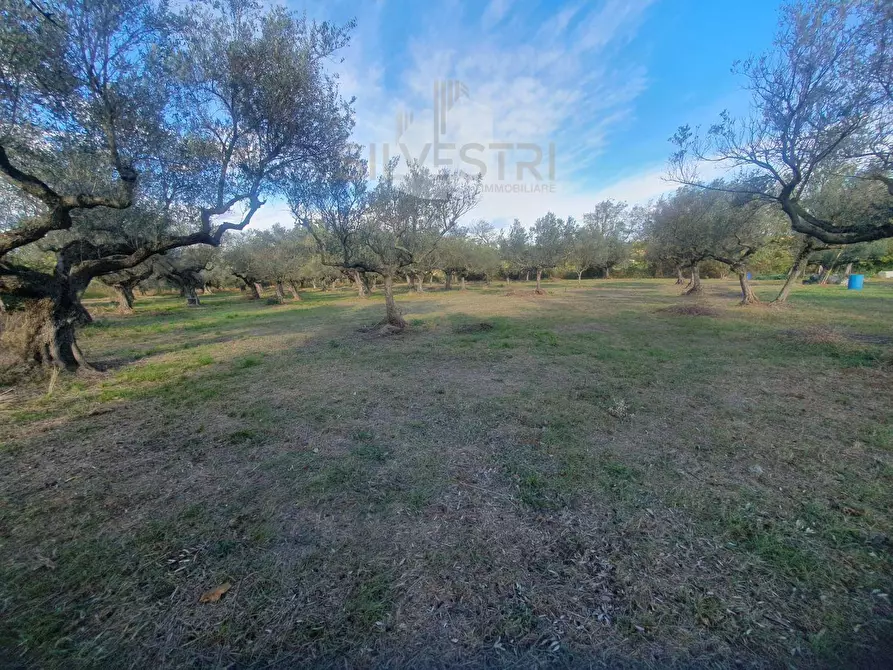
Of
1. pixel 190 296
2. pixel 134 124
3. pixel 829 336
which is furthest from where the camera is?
pixel 190 296

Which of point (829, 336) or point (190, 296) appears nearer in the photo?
point (829, 336)

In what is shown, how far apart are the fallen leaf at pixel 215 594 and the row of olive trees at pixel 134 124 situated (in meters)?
8.53

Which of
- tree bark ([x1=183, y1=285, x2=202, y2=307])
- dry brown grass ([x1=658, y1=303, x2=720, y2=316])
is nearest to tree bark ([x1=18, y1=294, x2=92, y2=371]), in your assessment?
dry brown grass ([x1=658, y1=303, x2=720, y2=316])

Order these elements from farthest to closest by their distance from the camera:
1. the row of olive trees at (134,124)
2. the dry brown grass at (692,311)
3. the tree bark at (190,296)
Answer: the tree bark at (190,296) → the dry brown grass at (692,311) → the row of olive trees at (134,124)

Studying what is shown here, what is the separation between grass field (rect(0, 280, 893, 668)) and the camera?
2.22m

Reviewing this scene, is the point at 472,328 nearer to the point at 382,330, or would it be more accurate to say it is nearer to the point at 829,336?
the point at 382,330

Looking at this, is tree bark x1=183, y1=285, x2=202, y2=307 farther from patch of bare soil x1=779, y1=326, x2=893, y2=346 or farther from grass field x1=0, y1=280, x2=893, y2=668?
patch of bare soil x1=779, y1=326, x2=893, y2=346

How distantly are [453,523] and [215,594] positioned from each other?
2.04 m

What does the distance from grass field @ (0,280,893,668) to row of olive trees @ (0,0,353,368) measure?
10.9 ft

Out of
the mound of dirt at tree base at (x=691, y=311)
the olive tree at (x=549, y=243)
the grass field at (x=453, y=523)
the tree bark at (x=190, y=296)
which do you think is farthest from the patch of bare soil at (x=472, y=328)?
the tree bark at (x=190, y=296)

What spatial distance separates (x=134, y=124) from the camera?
729cm

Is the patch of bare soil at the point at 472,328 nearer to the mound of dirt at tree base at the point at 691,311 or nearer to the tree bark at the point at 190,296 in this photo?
the mound of dirt at tree base at the point at 691,311

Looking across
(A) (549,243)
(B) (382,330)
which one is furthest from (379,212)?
(A) (549,243)

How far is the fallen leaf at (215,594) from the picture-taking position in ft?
8.14
